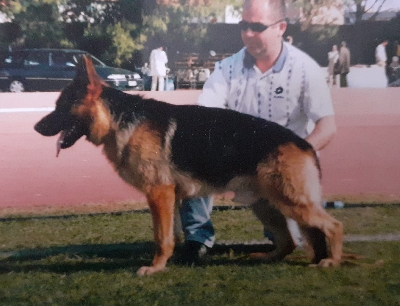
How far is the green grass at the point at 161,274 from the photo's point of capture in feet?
11.5

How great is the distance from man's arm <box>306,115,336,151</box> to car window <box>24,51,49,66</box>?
2.50m

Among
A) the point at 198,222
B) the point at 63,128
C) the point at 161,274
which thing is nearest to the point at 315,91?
the point at 198,222

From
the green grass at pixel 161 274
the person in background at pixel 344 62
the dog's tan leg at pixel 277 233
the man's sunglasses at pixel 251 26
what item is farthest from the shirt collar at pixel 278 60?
the green grass at pixel 161 274

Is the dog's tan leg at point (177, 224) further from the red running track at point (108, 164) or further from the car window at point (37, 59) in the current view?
the car window at point (37, 59)

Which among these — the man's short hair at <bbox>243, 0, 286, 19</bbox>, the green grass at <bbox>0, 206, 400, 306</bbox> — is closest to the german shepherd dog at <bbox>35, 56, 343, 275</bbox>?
the green grass at <bbox>0, 206, 400, 306</bbox>

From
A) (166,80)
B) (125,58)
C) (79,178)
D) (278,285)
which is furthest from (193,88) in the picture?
(278,285)

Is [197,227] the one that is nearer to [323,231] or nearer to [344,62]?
[323,231]

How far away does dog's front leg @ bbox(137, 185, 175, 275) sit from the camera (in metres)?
3.86

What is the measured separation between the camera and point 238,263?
4117 millimetres

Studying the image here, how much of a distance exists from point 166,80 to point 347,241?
2.32m

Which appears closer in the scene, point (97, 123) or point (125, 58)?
point (97, 123)

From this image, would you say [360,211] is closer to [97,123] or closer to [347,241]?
[347,241]

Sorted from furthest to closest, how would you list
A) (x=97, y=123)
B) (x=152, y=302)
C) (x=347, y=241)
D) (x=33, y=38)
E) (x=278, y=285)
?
(x=347, y=241) → (x=33, y=38) → (x=97, y=123) → (x=278, y=285) → (x=152, y=302)

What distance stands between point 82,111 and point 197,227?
59.1 inches
